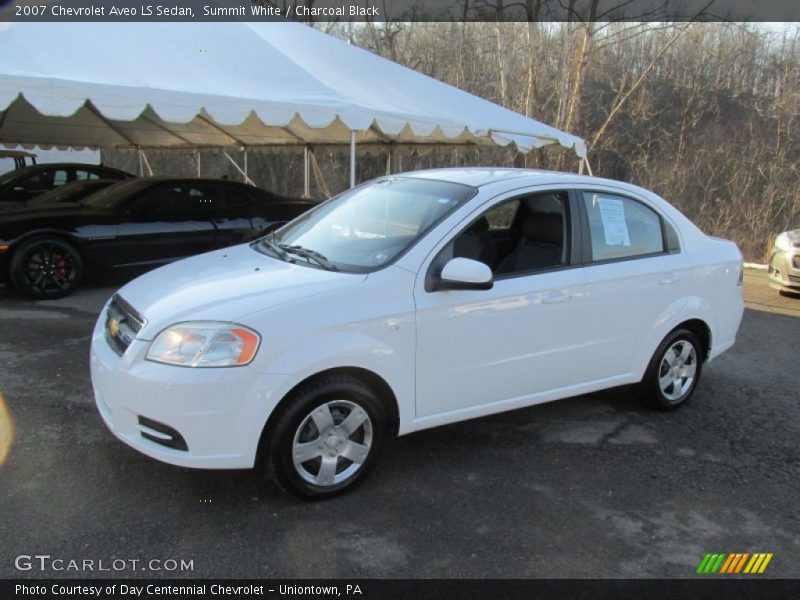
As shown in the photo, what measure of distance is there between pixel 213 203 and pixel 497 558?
7.49 meters

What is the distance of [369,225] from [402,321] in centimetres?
90

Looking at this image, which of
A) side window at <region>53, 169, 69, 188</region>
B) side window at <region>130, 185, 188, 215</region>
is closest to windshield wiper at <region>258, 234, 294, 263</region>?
side window at <region>130, 185, 188, 215</region>

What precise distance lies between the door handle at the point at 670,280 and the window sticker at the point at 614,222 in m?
0.34

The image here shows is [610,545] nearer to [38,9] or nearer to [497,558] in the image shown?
[497,558]

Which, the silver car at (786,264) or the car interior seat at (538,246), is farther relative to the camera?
the silver car at (786,264)

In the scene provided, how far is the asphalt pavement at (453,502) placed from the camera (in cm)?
280

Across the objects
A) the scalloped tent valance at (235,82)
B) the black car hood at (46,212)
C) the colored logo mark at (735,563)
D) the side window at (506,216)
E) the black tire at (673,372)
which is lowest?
the colored logo mark at (735,563)

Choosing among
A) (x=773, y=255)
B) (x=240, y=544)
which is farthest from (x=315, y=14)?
(x=240, y=544)

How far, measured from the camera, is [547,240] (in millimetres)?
4109

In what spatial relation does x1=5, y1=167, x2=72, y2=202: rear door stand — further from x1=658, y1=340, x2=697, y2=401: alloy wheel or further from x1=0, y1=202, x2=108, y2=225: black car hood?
x1=658, y1=340, x2=697, y2=401: alloy wheel

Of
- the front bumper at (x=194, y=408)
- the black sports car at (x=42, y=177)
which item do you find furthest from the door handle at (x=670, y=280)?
the black sports car at (x=42, y=177)

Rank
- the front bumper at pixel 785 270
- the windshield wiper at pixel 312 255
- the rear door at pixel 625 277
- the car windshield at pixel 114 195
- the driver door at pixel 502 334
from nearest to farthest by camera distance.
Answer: the driver door at pixel 502 334 < the windshield wiper at pixel 312 255 < the rear door at pixel 625 277 < the car windshield at pixel 114 195 < the front bumper at pixel 785 270

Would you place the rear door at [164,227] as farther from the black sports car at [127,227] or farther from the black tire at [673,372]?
the black tire at [673,372]

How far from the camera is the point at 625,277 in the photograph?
4098 mm
